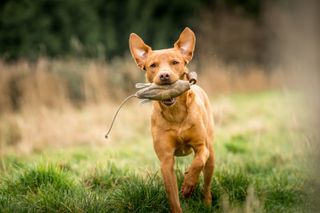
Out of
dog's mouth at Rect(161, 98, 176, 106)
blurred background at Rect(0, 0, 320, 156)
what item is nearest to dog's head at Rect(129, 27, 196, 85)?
dog's mouth at Rect(161, 98, 176, 106)

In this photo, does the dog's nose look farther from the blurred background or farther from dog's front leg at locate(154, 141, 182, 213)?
the blurred background

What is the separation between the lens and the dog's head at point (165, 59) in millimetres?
5117

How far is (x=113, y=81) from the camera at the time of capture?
13.9 metres

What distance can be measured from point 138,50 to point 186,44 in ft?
1.53

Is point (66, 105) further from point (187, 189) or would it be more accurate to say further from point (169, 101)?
point (187, 189)

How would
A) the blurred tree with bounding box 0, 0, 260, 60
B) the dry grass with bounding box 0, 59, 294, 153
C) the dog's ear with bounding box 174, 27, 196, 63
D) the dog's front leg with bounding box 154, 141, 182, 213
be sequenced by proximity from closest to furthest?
the dog's front leg with bounding box 154, 141, 182, 213 < the dog's ear with bounding box 174, 27, 196, 63 < the dry grass with bounding box 0, 59, 294, 153 < the blurred tree with bounding box 0, 0, 260, 60

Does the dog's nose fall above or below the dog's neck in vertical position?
above

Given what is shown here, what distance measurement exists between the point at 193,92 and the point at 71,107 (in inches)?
279

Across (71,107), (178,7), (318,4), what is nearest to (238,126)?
(71,107)

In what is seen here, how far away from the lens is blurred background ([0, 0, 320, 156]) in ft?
36.7

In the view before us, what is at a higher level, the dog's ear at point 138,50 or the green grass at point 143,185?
the dog's ear at point 138,50

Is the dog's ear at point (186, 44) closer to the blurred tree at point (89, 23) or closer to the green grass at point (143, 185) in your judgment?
the green grass at point (143, 185)

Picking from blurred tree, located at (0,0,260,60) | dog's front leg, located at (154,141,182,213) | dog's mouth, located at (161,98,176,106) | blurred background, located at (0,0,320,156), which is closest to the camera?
dog's front leg, located at (154,141,182,213)

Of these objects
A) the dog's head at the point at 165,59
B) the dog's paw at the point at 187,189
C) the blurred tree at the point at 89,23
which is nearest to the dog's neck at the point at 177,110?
the dog's head at the point at 165,59
